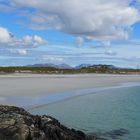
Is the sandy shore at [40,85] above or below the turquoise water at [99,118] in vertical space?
above

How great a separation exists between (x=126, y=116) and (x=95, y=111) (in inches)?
140

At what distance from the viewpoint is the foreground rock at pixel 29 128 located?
1412 cm

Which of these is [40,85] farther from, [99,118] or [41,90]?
[99,118]

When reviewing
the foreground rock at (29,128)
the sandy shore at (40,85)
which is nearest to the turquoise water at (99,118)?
the foreground rock at (29,128)

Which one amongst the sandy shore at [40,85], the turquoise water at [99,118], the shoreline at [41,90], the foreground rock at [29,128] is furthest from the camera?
the sandy shore at [40,85]

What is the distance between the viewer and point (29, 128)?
14.5m

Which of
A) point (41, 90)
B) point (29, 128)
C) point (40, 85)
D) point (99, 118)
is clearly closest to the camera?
point (29, 128)

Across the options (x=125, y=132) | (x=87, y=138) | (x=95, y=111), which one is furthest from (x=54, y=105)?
(x=87, y=138)

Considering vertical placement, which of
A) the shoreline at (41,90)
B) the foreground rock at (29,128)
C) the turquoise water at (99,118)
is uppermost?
the foreground rock at (29,128)

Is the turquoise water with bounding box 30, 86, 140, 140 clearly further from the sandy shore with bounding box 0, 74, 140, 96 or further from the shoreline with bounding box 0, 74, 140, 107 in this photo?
the sandy shore with bounding box 0, 74, 140, 96

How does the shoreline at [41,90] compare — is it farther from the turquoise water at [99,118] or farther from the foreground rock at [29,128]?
the foreground rock at [29,128]

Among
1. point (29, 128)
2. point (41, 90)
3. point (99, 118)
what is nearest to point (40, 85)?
point (41, 90)

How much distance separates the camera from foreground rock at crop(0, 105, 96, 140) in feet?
46.3

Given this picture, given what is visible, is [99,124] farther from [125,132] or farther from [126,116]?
[126,116]
